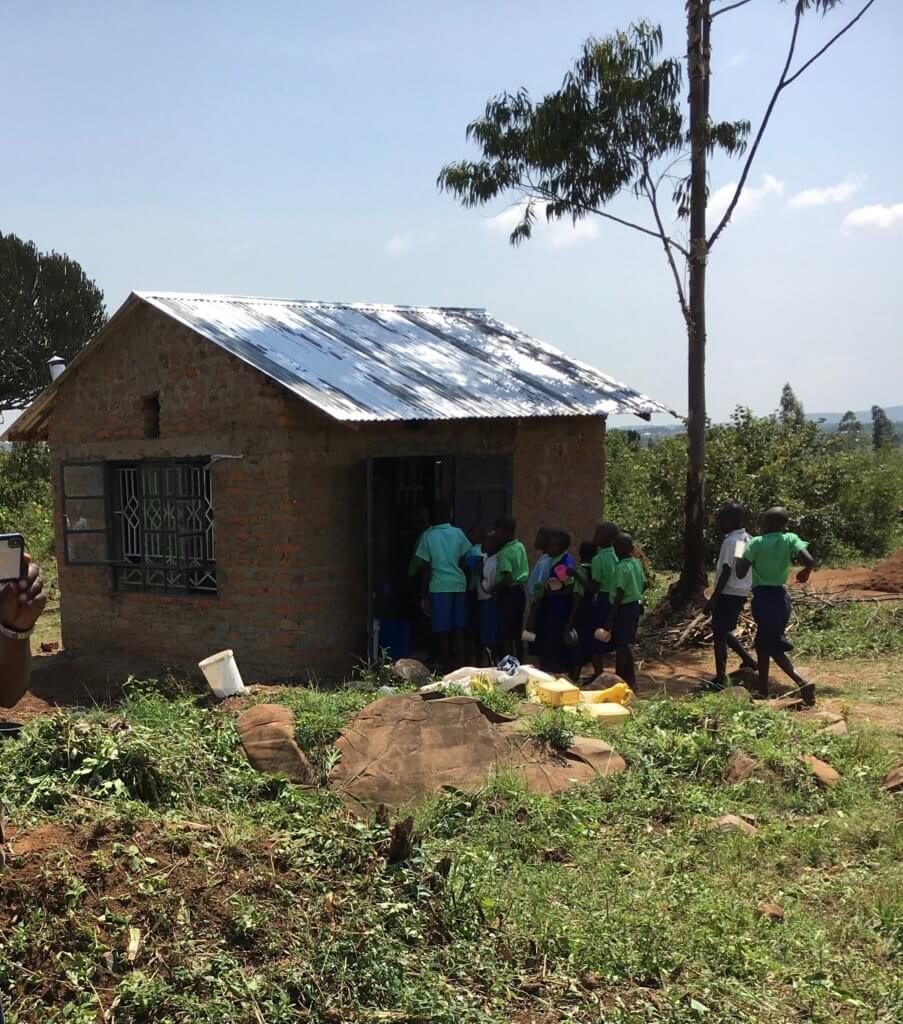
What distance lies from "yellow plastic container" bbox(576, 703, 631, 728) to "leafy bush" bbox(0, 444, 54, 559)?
12018 millimetres

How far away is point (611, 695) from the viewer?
7480mm

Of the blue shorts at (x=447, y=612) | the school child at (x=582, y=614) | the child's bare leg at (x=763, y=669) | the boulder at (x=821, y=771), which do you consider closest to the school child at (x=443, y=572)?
the blue shorts at (x=447, y=612)

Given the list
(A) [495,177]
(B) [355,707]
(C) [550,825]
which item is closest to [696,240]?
(A) [495,177]

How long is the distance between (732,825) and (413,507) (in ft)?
18.6

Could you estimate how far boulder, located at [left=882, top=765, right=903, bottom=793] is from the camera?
18.9 ft

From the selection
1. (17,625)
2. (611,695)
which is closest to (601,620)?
(611,695)

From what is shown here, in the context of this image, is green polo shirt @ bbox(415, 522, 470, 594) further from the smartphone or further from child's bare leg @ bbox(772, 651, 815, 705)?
the smartphone

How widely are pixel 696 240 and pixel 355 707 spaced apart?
24.6 feet

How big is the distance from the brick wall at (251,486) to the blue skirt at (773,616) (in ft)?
10.2

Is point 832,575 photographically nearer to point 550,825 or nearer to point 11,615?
point 550,825

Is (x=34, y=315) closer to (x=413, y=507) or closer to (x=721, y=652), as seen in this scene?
(x=413, y=507)

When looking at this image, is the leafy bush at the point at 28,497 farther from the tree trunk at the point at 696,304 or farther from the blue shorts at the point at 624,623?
the blue shorts at the point at 624,623

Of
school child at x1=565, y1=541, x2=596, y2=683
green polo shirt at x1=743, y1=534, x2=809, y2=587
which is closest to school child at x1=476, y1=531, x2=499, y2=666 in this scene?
school child at x1=565, y1=541, x2=596, y2=683

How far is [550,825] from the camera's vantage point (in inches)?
206
